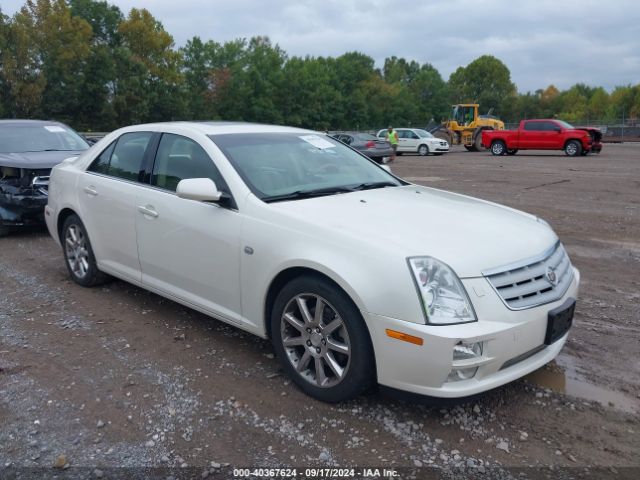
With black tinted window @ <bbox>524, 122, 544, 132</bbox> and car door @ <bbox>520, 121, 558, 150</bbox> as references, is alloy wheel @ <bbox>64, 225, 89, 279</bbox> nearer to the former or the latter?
Answer: car door @ <bbox>520, 121, 558, 150</bbox>

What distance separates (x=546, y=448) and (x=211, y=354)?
2.26 m

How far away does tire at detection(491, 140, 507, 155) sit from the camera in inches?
1103

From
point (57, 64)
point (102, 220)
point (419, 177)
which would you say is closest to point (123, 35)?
point (57, 64)

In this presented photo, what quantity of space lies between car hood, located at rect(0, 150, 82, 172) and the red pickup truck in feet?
75.9

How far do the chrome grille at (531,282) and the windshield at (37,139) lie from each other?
758 centimetres

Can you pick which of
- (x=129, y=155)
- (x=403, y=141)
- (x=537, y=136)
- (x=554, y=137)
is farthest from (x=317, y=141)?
(x=403, y=141)

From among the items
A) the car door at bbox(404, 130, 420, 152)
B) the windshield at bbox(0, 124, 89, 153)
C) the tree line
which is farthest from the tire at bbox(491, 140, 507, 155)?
the tree line

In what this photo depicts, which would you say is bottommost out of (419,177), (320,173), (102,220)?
(419,177)

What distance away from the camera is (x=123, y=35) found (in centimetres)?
5209

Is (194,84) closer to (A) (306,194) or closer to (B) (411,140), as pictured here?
(B) (411,140)

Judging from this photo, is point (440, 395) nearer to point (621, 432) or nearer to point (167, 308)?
point (621, 432)

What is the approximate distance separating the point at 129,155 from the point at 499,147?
2570 cm

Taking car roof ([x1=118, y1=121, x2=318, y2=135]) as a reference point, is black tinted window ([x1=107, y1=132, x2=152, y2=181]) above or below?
below

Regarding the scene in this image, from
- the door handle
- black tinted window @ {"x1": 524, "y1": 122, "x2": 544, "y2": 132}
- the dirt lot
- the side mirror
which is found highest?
the side mirror
